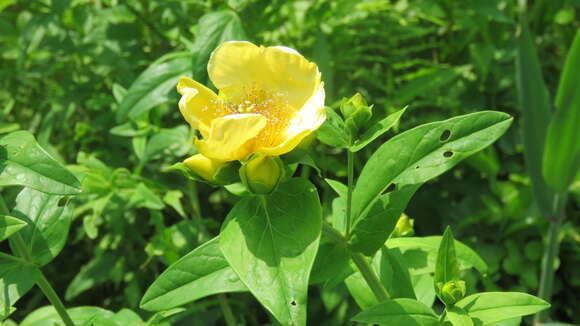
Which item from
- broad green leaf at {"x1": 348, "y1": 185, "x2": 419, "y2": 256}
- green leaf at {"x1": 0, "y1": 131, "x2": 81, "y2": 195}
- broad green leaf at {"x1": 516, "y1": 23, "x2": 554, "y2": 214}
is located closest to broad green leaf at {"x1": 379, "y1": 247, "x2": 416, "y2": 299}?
broad green leaf at {"x1": 348, "y1": 185, "x2": 419, "y2": 256}

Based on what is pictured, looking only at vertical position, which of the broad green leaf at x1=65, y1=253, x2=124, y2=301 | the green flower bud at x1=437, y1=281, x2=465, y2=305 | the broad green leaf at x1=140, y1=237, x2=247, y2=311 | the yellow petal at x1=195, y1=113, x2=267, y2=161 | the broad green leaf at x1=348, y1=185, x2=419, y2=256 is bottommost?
the broad green leaf at x1=65, y1=253, x2=124, y2=301

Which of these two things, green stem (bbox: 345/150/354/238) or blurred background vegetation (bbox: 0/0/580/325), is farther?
blurred background vegetation (bbox: 0/0/580/325)

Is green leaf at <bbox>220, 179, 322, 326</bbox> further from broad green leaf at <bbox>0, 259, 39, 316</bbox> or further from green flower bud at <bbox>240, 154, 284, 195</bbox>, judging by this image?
broad green leaf at <bbox>0, 259, 39, 316</bbox>

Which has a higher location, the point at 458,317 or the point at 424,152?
the point at 424,152

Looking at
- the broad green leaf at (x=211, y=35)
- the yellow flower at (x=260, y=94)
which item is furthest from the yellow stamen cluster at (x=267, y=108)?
the broad green leaf at (x=211, y=35)

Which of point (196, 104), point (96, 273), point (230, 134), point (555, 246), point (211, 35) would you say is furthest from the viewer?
point (96, 273)

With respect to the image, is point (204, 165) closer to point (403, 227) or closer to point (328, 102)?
point (403, 227)

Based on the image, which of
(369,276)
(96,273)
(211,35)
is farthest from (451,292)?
(96,273)

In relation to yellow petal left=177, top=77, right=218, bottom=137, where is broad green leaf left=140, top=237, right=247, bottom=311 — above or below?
below
